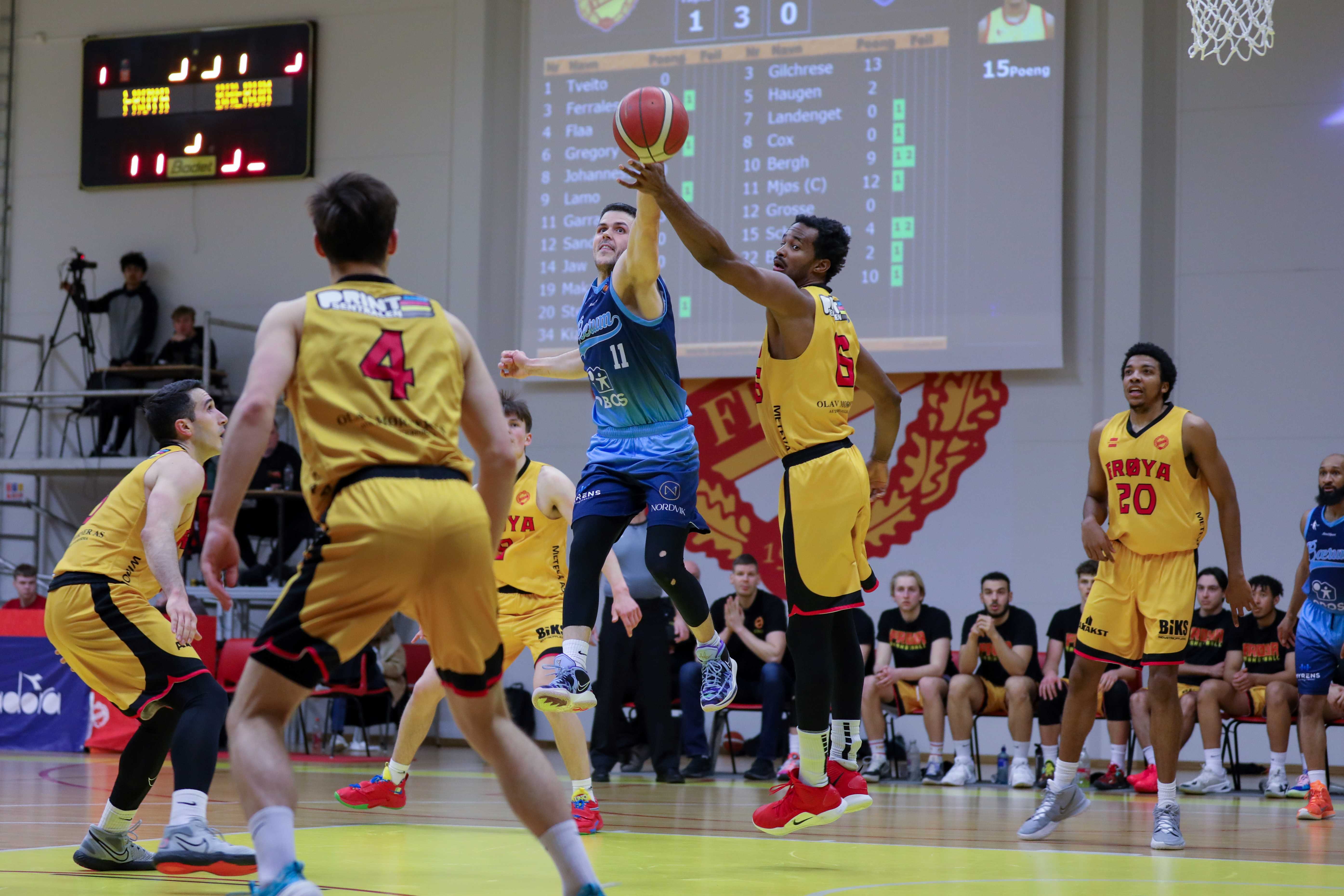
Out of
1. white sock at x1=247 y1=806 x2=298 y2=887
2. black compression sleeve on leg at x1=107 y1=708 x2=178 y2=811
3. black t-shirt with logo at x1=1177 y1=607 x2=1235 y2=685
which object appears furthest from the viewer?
black t-shirt with logo at x1=1177 y1=607 x2=1235 y2=685

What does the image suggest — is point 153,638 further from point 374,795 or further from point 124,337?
point 124,337

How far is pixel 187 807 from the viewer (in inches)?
177

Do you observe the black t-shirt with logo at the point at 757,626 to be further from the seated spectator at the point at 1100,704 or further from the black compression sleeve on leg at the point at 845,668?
the black compression sleeve on leg at the point at 845,668

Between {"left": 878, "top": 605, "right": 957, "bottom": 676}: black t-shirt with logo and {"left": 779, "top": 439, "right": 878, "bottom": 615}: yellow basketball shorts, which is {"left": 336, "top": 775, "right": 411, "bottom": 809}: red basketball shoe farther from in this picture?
{"left": 878, "top": 605, "right": 957, "bottom": 676}: black t-shirt with logo

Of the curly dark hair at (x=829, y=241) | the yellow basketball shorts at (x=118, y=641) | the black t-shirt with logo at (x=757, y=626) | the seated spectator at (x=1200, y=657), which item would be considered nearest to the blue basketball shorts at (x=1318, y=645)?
the seated spectator at (x=1200, y=657)

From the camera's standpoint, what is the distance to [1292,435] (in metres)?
11.7

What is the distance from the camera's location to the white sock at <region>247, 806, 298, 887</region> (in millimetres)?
2896

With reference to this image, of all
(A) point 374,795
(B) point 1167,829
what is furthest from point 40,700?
(B) point 1167,829

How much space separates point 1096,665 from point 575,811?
2529 mm

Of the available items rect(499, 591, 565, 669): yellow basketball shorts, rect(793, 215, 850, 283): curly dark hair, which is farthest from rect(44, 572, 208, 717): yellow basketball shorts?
rect(793, 215, 850, 283): curly dark hair

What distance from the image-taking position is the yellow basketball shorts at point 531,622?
6.26m

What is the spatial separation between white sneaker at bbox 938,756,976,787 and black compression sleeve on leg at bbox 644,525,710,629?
4.99 m

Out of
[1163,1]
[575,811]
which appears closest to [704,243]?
[575,811]

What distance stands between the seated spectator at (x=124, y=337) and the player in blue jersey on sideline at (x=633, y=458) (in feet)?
32.7
